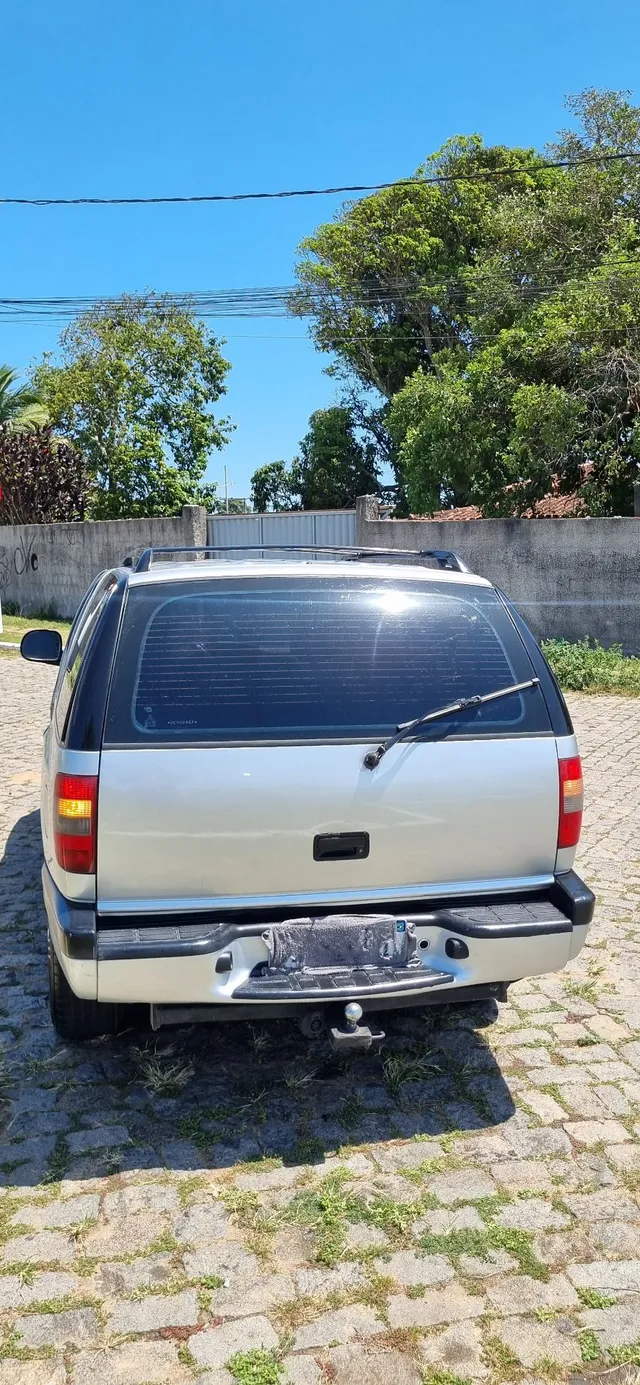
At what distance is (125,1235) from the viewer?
258 cm

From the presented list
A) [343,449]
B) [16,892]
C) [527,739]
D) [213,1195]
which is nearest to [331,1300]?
[213,1195]

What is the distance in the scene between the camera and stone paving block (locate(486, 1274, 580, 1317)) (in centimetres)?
235

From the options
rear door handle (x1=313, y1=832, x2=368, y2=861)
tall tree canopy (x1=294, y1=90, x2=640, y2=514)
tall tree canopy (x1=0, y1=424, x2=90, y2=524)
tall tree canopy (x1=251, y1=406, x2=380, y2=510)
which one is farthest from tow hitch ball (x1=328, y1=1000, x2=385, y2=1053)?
tall tree canopy (x1=251, y1=406, x2=380, y2=510)

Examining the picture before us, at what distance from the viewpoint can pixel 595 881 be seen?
206 inches

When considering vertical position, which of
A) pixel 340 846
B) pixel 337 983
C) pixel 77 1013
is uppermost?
pixel 340 846

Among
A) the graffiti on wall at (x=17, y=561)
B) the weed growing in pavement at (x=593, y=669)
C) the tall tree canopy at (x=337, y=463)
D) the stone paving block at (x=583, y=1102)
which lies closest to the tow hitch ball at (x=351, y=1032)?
the stone paving block at (x=583, y=1102)

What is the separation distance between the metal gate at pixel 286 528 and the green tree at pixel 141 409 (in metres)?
5.97

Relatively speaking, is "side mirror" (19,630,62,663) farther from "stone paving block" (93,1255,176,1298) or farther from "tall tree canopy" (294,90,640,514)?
"tall tree canopy" (294,90,640,514)

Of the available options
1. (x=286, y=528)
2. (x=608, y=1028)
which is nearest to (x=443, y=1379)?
(x=608, y=1028)

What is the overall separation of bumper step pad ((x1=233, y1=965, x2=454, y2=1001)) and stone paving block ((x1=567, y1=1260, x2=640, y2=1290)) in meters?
0.77

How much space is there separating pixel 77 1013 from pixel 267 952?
0.90 metres

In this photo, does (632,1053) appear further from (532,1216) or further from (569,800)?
(569,800)

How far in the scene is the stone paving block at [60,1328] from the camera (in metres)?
2.24

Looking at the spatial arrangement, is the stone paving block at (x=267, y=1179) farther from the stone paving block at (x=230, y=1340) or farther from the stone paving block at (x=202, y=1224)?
the stone paving block at (x=230, y=1340)
